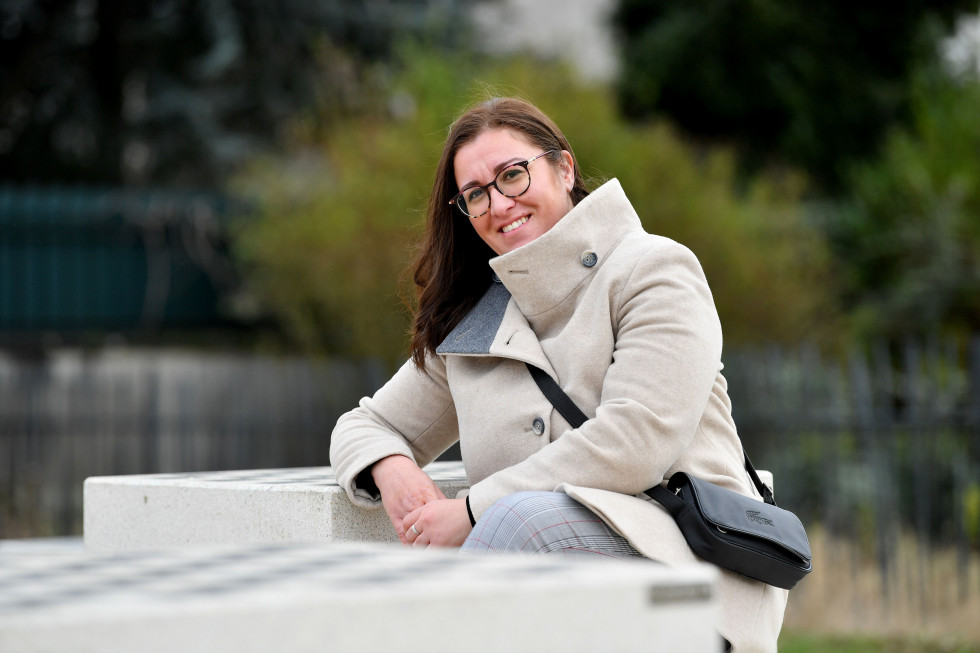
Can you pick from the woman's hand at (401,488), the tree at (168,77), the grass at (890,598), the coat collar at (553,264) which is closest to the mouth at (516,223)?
the coat collar at (553,264)

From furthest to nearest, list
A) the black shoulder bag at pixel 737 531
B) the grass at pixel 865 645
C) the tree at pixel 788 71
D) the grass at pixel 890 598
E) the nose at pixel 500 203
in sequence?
the tree at pixel 788 71, the grass at pixel 890 598, the grass at pixel 865 645, the nose at pixel 500 203, the black shoulder bag at pixel 737 531

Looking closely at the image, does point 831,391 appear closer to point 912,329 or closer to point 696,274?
point 912,329

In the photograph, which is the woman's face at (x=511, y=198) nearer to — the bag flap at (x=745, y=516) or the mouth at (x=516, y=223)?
the mouth at (x=516, y=223)

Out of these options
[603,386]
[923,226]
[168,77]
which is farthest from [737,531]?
[168,77]

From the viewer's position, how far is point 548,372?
2777 millimetres

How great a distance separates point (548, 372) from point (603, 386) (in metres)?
0.18

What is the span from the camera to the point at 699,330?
102 inches

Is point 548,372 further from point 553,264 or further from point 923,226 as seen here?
point 923,226

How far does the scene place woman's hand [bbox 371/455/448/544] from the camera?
2875 millimetres

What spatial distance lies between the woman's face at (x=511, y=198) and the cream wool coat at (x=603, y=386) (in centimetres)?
14

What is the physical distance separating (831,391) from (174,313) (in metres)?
6.06

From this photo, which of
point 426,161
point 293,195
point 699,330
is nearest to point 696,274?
point 699,330

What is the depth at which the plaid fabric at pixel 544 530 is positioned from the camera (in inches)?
91.6

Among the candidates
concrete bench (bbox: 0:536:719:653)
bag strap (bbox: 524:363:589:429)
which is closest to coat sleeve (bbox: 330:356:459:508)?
bag strap (bbox: 524:363:589:429)
